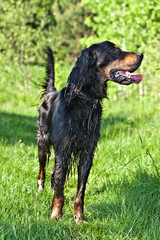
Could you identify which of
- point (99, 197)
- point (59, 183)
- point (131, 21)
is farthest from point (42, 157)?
point (131, 21)

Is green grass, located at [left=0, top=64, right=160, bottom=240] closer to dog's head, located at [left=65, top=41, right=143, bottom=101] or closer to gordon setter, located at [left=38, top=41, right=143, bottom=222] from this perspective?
gordon setter, located at [left=38, top=41, right=143, bottom=222]

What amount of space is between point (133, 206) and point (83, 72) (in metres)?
1.19

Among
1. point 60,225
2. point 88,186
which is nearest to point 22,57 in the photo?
point 88,186

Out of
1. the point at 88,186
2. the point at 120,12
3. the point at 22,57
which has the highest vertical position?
the point at 120,12

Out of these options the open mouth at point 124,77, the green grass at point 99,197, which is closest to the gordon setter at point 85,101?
the open mouth at point 124,77

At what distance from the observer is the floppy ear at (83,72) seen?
100.0 inches

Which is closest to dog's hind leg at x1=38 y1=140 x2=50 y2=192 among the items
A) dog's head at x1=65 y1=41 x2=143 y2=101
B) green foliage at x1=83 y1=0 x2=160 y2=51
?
dog's head at x1=65 y1=41 x2=143 y2=101

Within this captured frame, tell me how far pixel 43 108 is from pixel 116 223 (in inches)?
65.6

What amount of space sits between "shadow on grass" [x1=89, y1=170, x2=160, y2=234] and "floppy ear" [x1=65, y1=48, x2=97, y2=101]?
1.01 metres

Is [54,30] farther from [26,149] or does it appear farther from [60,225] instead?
[60,225]

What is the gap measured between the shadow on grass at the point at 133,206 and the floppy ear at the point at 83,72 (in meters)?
1.01

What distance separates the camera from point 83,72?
2539 mm

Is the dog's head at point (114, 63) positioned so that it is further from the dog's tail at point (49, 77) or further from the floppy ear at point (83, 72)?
the dog's tail at point (49, 77)

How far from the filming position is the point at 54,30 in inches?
765
